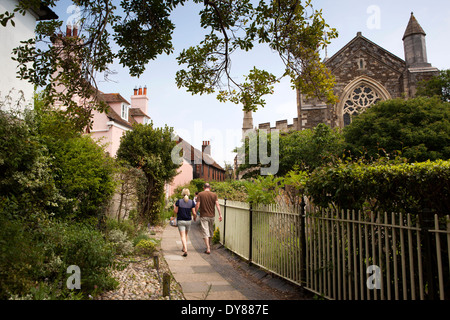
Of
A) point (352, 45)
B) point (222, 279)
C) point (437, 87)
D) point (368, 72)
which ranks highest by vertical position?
point (352, 45)

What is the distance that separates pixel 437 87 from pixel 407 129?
34.9 feet

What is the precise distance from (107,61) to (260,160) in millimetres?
20153

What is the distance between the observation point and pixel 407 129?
1847cm

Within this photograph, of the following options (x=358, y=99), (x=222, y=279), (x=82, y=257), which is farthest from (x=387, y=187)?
(x=358, y=99)

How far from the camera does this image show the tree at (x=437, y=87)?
24969 mm

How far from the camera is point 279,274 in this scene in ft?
19.3

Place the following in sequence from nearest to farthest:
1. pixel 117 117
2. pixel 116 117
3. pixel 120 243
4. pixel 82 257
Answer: pixel 82 257 < pixel 120 243 < pixel 116 117 < pixel 117 117

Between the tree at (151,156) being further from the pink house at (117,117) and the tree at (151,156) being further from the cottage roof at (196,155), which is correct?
the cottage roof at (196,155)

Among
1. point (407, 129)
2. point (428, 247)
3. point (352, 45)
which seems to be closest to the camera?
point (428, 247)

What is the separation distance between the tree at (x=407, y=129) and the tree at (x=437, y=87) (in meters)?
5.76

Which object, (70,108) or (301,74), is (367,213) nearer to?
(301,74)

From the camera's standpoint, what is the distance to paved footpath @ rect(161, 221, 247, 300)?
505 centimetres

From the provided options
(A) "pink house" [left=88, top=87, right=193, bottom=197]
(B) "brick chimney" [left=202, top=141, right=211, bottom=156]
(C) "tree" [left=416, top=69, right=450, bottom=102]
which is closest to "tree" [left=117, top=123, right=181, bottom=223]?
Result: (A) "pink house" [left=88, top=87, right=193, bottom=197]

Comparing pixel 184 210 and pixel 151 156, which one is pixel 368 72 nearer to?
pixel 151 156
